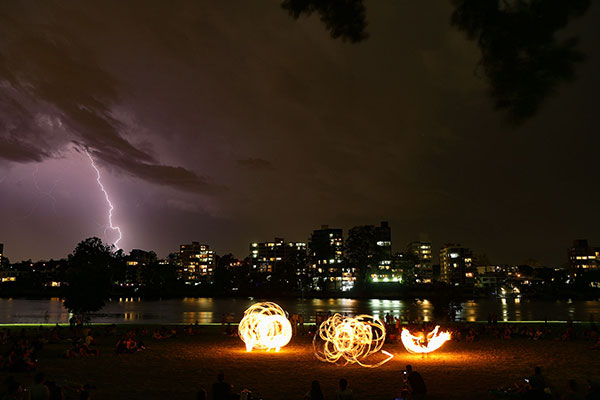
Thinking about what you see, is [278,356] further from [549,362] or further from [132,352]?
[549,362]

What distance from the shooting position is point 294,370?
20.7 meters

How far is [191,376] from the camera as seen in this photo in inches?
772

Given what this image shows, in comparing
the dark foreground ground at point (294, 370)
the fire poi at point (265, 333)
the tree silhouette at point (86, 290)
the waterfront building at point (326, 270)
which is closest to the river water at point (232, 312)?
the tree silhouette at point (86, 290)

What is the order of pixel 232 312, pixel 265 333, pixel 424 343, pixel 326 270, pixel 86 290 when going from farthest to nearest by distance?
pixel 326 270
pixel 232 312
pixel 86 290
pixel 265 333
pixel 424 343

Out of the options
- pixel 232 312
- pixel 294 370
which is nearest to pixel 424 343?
pixel 294 370

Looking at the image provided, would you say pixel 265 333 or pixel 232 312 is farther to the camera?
pixel 232 312

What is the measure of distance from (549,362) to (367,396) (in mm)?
11778

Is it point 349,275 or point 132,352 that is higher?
point 349,275

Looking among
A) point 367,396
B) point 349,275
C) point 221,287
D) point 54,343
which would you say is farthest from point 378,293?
point 367,396

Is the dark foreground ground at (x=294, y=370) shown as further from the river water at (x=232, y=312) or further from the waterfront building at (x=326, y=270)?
the waterfront building at (x=326, y=270)

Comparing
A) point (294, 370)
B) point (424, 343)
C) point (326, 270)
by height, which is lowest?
point (294, 370)

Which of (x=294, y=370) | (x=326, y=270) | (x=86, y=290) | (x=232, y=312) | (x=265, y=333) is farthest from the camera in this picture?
(x=326, y=270)

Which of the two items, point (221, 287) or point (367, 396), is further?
point (221, 287)

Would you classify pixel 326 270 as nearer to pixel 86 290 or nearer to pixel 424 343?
pixel 86 290
